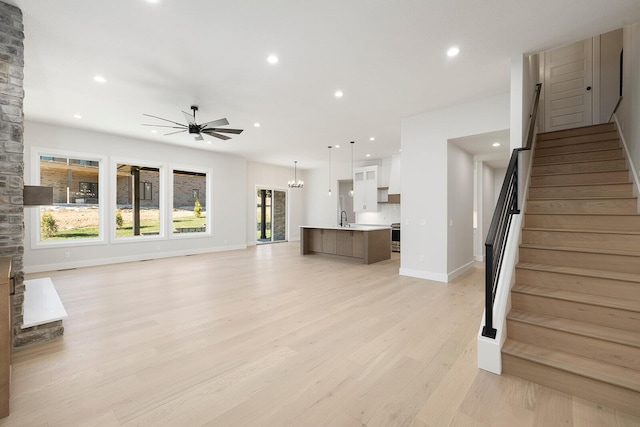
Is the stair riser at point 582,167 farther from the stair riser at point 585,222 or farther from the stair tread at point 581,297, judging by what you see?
the stair tread at point 581,297

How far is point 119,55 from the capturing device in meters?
3.30

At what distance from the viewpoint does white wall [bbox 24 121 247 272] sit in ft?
19.0

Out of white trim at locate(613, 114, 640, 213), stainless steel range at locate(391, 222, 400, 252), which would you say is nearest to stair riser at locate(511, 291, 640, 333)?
white trim at locate(613, 114, 640, 213)

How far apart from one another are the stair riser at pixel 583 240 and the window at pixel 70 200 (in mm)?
8427

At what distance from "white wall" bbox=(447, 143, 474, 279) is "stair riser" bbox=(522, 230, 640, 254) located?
203cm

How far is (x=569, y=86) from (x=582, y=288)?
15.6 ft

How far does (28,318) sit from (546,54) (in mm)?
8725

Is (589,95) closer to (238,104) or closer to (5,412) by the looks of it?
(238,104)

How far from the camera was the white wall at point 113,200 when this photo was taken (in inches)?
229

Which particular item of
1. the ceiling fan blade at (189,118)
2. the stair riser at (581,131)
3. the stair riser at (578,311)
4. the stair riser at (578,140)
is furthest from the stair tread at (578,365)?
the ceiling fan blade at (189,118)

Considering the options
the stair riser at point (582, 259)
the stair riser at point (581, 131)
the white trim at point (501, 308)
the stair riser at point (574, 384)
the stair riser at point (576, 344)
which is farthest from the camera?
the stair riser at point (581, 131)

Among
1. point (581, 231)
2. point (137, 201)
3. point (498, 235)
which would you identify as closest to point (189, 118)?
point (137, 201)

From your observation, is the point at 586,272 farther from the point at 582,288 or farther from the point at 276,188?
the point at 276,188

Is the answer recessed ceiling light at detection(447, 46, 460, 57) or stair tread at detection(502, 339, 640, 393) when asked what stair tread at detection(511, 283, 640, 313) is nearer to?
stair tread at detection(502, 339, 640, 393)
